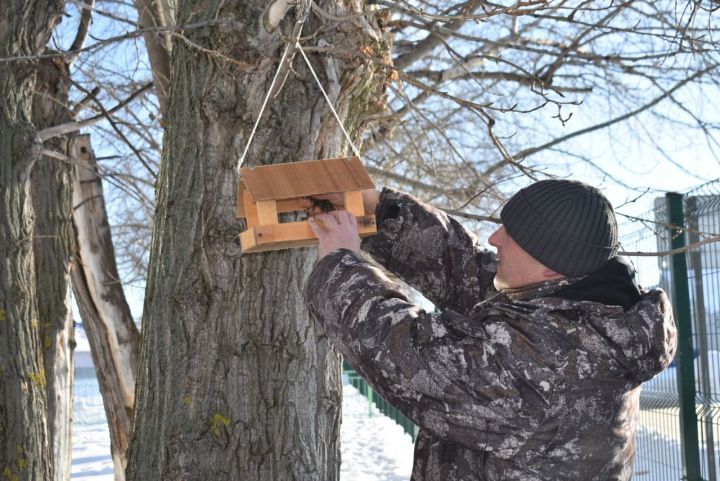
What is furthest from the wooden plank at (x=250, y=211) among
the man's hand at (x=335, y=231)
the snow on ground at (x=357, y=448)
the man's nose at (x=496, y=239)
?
the snow on ground at (x=357, y=448)

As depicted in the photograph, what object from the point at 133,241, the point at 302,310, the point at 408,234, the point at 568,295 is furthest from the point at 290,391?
the point at 133,241

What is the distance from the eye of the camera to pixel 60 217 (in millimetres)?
6121

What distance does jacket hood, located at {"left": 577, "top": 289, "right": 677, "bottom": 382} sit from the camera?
216 cm

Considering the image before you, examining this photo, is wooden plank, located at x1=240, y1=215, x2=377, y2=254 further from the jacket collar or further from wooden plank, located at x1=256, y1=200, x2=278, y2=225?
the jacket collar

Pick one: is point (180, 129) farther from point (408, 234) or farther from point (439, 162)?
point (439, 162)

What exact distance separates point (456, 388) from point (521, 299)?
1.24ft

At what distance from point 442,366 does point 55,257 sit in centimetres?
458

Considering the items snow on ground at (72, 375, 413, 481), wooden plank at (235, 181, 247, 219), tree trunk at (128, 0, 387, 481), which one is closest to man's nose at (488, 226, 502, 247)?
tree trunk at (128, 0, 387, 481)

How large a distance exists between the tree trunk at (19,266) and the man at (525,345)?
3445mm

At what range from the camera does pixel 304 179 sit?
97.3 inches

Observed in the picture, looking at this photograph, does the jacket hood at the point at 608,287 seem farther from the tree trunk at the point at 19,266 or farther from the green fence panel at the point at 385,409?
the green fence panel at the point at 385,409

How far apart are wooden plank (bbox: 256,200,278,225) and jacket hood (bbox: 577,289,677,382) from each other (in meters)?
0.91

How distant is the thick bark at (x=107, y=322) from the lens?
6199 mm

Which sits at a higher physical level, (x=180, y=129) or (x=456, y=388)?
(x=180, y=129)
